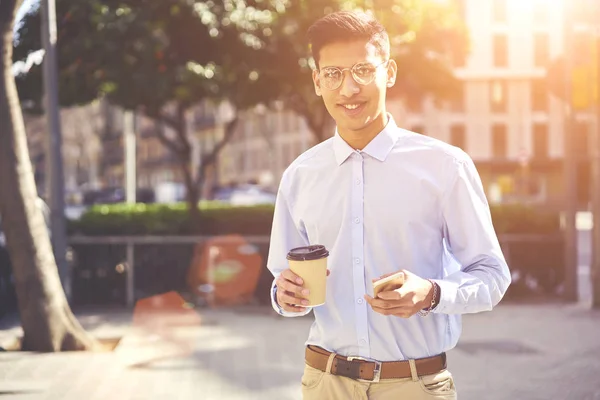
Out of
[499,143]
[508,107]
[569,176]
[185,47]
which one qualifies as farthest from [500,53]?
[569,176]

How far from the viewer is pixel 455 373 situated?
771 cm

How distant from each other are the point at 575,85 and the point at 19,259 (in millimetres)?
→ 7894

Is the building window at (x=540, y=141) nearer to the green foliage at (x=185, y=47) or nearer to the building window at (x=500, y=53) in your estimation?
the building window at (x=500, y=53)

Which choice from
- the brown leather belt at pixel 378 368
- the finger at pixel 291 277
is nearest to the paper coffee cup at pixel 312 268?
the finger at pixel 291 277

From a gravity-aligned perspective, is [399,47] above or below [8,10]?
above

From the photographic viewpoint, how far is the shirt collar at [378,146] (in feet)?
9.52

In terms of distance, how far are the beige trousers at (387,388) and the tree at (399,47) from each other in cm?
1214

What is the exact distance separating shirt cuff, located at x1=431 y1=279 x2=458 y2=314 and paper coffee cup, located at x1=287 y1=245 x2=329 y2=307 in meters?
0.33

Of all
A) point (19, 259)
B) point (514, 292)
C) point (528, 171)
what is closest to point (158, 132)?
point (514, 292)

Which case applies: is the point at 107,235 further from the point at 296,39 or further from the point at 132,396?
the point at 132,396

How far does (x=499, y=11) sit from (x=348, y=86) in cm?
5918

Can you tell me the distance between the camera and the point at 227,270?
12461 millimetres

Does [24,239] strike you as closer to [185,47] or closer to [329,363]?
[329,363]

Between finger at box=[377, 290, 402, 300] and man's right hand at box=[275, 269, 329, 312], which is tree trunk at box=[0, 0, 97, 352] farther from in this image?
Answer: finger at box=[377, 290, 402, 300]
